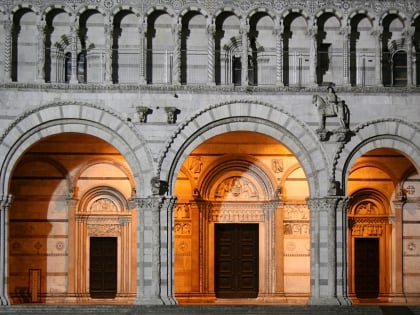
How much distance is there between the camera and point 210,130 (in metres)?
32.8

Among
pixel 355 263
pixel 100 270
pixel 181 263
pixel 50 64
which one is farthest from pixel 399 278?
pixel 50 64

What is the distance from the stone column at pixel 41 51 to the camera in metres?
32.6

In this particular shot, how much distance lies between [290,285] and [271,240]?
5.01ft

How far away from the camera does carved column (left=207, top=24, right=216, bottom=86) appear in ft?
108

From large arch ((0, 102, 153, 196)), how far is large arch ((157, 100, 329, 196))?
68 centimetres

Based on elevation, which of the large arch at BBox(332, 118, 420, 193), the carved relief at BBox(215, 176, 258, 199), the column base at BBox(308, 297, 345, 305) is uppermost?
the large arch at BBox(332, 118, 420, 193)

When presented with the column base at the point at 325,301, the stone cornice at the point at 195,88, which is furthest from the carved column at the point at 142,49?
the column base at the point at 325,301

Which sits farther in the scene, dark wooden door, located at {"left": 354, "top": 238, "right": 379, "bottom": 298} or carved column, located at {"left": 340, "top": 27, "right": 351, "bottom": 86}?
dark wooden door, located at {"left": 354, "top": 238, "right": 379, "bottom": 298}

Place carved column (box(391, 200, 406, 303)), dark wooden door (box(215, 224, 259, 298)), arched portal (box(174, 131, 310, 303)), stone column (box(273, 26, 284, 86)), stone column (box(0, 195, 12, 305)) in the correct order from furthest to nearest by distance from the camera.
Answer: dark wooden door (box(215, 224, 259, 298)) < arched portal (box(174, 131, 310, 303)) < carved column (box(391, 200, 406, 303)) < stone column (box(273, 26, 284, 86)) < stone column (box(0, 195, 12, 305))

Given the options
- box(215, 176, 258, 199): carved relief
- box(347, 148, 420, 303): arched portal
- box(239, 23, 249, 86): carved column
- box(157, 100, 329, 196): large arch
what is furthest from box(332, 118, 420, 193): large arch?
box(215, 176, 258, 199): carved relief

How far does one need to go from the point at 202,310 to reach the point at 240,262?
5.44 m

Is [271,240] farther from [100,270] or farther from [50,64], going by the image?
[50,64]

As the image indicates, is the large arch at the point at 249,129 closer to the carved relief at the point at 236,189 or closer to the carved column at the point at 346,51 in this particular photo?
the carved column at the point at 346,51

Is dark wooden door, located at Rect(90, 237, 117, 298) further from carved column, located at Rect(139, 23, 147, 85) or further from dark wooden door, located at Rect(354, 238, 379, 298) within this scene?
dark wooden door, located at Rect(354, 238, 379, 298)
